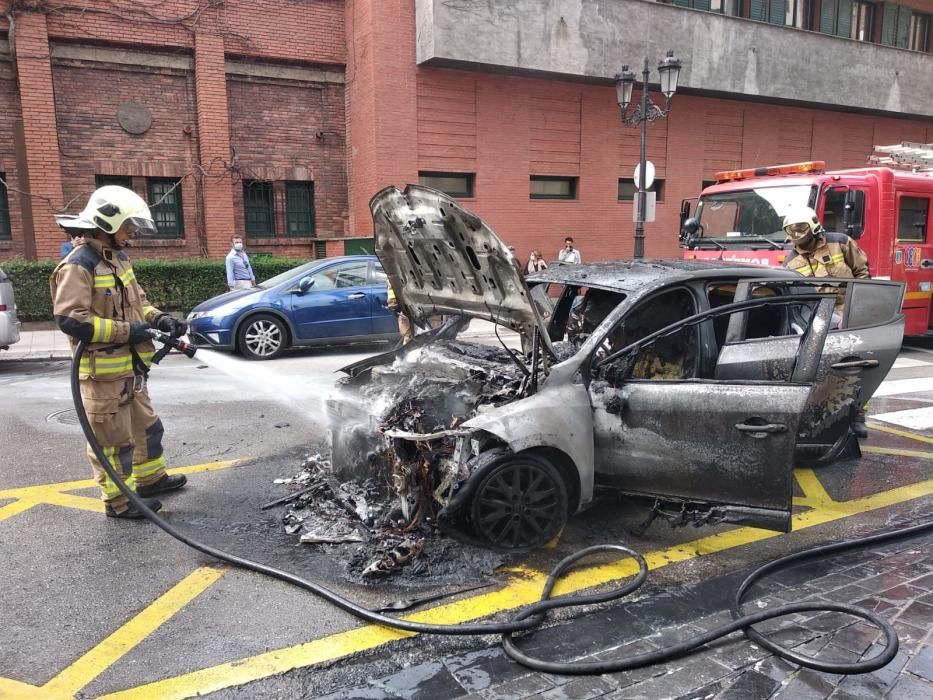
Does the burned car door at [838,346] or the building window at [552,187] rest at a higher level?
the building window at [552,187]

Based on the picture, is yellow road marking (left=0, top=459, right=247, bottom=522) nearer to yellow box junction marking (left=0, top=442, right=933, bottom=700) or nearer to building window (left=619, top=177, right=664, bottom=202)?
yellow box junction marking (left=0, top=442, right=933, bottom=700)

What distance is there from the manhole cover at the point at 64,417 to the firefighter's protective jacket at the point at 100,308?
8.90ft

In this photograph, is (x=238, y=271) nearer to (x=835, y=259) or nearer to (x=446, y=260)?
(x=446, y=260)

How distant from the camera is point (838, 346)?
15.3ft

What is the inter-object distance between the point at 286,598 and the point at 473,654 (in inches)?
39.6

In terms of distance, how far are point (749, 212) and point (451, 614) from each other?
8637 mm

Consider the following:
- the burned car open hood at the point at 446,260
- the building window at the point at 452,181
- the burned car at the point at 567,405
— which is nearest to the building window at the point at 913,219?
the burned car at the point at 567,405

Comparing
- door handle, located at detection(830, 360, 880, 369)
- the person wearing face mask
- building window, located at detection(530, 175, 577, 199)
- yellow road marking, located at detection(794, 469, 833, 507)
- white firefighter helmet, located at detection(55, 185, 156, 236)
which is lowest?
yellow road marking, located at detection(794, 469, 833, 507)

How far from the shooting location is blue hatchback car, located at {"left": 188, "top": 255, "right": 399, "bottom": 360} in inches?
387

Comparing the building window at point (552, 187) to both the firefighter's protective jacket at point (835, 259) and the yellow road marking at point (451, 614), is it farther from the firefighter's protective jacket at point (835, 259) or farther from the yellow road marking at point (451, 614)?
the yellow road marking at point (451, 614)

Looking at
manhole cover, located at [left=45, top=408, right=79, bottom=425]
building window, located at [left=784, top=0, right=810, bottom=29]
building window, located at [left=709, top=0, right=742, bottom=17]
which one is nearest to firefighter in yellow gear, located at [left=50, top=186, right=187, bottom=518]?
manhole cover, located at [left=45, top=408, right=79, bottom=425]

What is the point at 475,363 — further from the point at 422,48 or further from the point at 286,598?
the point at 422,48

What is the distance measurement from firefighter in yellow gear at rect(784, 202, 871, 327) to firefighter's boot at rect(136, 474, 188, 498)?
5744mm

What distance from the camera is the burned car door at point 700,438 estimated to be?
11.6ft
